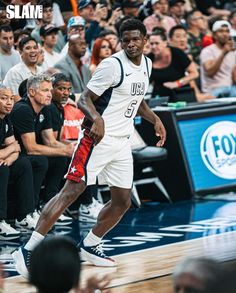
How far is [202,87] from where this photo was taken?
45.5ft

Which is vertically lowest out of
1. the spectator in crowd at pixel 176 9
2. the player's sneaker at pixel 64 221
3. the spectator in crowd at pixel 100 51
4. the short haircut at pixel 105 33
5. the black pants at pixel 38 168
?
the player's sneaker at pixel 64 221

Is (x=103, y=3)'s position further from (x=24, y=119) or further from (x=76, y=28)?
(x=24, y=119)

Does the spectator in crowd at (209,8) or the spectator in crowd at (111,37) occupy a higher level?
the spectator in crowd at (209,8)

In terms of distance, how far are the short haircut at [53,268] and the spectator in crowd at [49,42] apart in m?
8.61

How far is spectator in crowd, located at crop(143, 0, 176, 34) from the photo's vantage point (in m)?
14.4

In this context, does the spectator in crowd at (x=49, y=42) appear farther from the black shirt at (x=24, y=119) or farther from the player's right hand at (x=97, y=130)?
the player's right hand at (x=97, y=130)

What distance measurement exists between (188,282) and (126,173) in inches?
182

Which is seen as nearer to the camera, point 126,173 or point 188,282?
point 188,282

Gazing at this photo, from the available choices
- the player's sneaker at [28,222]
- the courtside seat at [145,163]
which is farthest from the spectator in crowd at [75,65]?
the player's sneaker at [28,222]

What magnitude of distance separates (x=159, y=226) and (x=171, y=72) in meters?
3.71

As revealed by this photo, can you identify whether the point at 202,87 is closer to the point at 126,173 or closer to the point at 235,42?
the point at 235,42

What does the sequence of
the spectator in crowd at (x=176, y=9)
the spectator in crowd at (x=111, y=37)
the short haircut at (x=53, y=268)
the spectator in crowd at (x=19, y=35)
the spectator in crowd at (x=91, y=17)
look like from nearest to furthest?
1. the short haircut at (x=53, y=268)
2. the spectator in crowd at (x=19, y=35)
3. the spectator in crowd at (x=111, y=37)
4. the spectator in crowd at (x=91, y=17)
5. the spectator in crowd at (x=176, y=9)

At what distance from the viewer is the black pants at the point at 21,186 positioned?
29.9 ft

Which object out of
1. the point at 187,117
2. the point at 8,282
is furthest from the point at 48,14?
the point at 8,282
